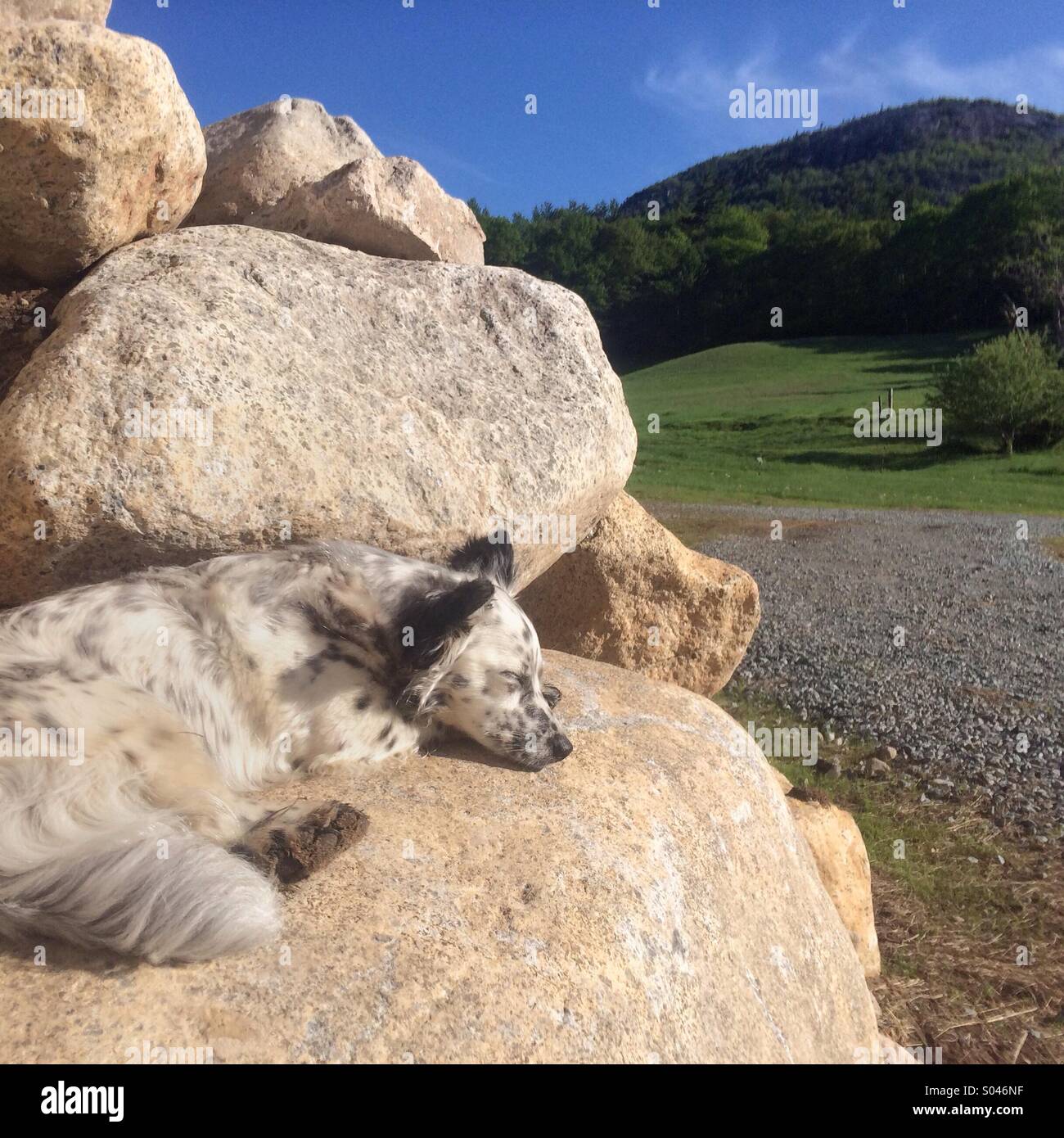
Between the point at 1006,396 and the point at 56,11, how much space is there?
36.4 meters

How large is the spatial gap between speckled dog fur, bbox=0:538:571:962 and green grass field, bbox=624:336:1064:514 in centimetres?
2207

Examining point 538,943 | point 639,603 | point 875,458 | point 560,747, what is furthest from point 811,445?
point 538,943

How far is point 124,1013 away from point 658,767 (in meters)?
2.38

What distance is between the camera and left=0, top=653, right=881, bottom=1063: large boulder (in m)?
2.56

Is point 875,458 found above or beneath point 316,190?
beneath

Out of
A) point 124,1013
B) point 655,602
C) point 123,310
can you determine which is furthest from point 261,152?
point 124,1013

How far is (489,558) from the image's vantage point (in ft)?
16.0

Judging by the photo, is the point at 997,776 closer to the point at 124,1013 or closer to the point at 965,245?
the point at 124,1013

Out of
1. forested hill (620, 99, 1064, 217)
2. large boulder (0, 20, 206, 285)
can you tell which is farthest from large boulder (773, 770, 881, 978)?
forested hill (620, 99, 1064, 217)

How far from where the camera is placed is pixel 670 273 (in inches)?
3285

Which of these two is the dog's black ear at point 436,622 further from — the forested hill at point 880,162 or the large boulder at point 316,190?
the forested hill at point 880,162

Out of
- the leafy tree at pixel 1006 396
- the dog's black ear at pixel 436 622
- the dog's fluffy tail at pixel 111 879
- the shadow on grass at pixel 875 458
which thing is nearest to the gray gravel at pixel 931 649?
the dog's black ear at pixel 436 622

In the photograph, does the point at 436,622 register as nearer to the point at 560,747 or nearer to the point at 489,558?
the point at 560,747
